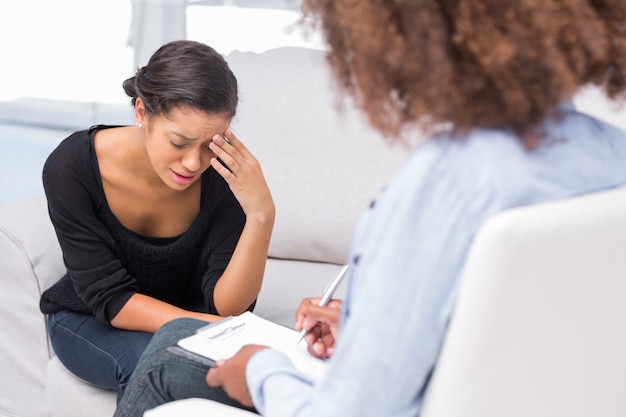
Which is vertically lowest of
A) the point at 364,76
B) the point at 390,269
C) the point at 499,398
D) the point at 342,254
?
the point at 342,254

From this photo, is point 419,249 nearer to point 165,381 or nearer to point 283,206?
point 165,381

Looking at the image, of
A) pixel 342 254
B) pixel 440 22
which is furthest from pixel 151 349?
pixel 342 254

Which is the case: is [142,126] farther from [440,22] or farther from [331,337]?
[440,22]

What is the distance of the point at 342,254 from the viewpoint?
216 centimetres

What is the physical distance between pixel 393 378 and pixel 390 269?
0.36 feet

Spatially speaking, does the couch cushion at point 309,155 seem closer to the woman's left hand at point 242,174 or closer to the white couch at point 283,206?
the white couch at point 283,206

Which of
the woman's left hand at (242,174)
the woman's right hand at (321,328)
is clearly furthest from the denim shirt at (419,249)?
the woman's left hand at (242,174)

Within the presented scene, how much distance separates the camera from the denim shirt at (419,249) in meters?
0.83

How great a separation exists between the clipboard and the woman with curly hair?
33 cm

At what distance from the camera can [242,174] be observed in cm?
173

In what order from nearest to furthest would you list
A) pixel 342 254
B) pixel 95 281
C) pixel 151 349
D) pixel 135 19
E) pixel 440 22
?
pixel 440 22
pixel 151 349
pixel 95 281
pixel 342 254
pixel 135 19

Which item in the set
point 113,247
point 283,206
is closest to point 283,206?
point 283,206

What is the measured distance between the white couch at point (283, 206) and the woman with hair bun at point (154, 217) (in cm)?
10

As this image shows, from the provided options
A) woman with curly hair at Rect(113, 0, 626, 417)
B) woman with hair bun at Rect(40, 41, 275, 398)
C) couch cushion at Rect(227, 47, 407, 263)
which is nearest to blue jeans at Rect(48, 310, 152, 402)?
woman with hair bun at Rect(40, 41, 275, 398)
